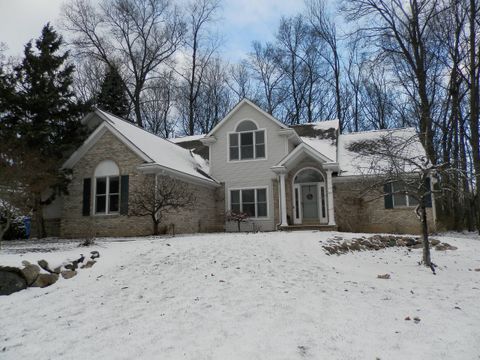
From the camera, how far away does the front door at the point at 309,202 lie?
58.6ft

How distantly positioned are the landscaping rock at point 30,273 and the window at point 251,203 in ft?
39.7

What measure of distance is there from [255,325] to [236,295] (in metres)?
1.25

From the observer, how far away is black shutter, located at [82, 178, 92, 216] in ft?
51.1

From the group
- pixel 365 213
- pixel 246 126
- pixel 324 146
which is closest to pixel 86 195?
pixel 246 126

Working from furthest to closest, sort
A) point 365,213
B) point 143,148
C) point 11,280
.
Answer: point 365,213 < point 143,148 < point 11,280

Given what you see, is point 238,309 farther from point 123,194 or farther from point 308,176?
point 308,176

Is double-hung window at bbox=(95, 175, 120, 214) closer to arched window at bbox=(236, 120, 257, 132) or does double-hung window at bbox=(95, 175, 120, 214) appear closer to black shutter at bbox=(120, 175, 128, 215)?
black shutter at bbox=(120, 175, 128, 215)

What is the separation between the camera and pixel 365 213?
56.1 ft

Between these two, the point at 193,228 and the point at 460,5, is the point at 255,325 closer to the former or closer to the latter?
the point at 193,228

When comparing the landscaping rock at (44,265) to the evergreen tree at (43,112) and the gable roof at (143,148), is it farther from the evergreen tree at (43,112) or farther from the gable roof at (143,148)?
the gable roof at (143,148)

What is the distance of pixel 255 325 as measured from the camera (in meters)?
5.06

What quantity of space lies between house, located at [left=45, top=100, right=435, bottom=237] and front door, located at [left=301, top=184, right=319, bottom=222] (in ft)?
0.15

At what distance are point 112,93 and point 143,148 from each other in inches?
561

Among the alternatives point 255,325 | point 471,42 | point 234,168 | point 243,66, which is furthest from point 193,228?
point 243,66
